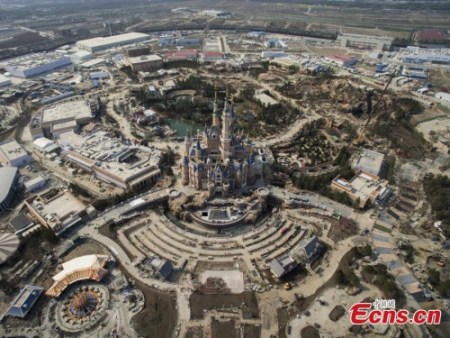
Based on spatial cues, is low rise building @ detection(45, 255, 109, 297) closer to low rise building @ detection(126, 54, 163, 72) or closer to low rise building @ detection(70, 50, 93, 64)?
low rise building @ detection(126, 54, 163, 72)

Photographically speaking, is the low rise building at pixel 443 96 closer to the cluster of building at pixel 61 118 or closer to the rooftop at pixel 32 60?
the cluster of building at pixel 61 118

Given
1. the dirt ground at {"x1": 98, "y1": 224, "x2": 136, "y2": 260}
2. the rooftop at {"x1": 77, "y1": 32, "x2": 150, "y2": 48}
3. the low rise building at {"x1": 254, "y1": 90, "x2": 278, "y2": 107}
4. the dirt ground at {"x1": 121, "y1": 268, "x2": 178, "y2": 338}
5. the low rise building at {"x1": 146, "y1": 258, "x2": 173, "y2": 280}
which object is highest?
the rooftop at {"x1": 77, "y1": 32, "x2": 150, "y2": 48}

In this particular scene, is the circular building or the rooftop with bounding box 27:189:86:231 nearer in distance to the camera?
the circular building

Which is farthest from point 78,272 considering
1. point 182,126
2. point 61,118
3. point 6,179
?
point 61,118

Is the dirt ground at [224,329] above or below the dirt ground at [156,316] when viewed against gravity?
below

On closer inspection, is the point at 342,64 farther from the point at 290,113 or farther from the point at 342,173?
the point at 342,173

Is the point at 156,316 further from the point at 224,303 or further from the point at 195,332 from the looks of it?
the point at 224,303

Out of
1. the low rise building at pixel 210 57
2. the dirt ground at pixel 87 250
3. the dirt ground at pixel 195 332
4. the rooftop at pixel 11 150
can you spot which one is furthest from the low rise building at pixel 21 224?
the low rise building at pixel 210 57

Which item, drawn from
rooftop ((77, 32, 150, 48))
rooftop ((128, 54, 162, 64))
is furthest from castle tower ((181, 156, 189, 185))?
rooftop ((77, 32, 150, 48))
